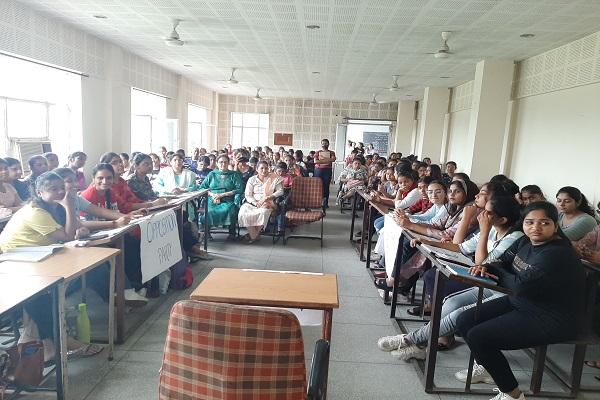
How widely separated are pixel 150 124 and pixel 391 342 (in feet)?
28.7

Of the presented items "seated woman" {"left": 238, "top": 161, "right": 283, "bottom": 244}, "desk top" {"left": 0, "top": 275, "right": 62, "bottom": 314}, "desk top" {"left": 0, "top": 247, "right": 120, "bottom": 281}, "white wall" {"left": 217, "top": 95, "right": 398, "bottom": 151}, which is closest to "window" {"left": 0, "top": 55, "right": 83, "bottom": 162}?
"seated woman" {"left": 238, "top": 161, "right": 283, "bottom": 244}

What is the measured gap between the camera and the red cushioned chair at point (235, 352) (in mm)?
1227

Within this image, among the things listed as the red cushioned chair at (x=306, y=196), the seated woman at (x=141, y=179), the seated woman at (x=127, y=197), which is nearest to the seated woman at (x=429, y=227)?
the seated woman at (x=127, y=197)

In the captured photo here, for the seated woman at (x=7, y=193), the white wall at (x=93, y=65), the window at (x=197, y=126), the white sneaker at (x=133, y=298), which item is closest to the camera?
the white sneaker at (x=133, y=298)

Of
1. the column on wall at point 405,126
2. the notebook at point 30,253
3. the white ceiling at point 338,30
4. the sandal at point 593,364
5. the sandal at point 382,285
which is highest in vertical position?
the white ceiling at point 338,30

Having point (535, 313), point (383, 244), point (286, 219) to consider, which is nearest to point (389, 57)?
point (286, 219)

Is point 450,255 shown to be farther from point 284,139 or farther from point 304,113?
point 304,113

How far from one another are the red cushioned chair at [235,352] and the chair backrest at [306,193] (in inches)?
193

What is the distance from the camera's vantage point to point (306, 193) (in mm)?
6191

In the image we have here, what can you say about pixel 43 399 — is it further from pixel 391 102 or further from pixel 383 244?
pixel 391 102

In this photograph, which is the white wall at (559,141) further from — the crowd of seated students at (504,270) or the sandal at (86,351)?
the sandal at (86,351)

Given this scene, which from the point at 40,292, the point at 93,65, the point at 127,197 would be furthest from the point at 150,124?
the point at 40,292

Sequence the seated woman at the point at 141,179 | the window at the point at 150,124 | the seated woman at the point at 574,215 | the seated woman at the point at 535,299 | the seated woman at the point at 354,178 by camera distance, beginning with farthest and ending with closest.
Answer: the window at the point at 150,124 < the seated woman at the point at 354,178 < the seated woman at the point at 141,179 < the seated woman at the point at 574,215 < the seated woman at the point at 535,299

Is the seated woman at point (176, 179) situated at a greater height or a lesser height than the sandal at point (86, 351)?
greater
